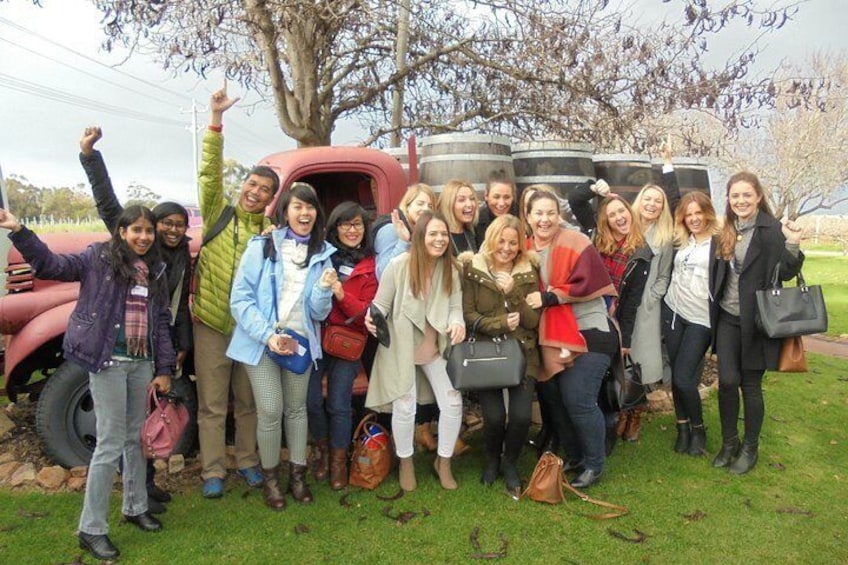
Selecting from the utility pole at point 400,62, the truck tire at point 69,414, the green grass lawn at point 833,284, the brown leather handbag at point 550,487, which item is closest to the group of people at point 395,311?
the brown leather handbag at point 550,487

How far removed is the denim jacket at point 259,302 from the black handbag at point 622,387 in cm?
184

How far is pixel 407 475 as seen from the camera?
12.2ft

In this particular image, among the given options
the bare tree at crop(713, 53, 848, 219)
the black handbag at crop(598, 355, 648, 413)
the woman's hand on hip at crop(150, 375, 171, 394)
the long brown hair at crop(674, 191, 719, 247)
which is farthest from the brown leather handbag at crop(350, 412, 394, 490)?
the bare tree at crop(713, 53, 848, 219)

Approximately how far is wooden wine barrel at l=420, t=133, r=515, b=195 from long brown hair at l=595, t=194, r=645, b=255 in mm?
1008

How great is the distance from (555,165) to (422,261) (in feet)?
7.00

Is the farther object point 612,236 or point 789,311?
point 612,236

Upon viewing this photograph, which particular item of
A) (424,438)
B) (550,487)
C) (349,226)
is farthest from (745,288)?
(349,226)

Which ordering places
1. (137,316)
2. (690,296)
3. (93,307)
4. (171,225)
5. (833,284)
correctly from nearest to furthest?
(93,307), (137,316), (171,225), (690,296), (833,284)

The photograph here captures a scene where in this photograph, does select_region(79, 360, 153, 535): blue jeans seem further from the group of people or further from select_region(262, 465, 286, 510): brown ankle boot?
select_region(262, 465, 286, 510): brown ankle boot

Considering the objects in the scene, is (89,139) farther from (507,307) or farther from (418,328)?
(507,307)

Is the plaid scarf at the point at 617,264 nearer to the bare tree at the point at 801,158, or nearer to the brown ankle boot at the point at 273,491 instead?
the brown ankle boot at the point at 273,491

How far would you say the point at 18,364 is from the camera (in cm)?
371

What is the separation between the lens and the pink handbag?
3.04m

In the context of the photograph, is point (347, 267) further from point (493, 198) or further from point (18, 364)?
point (18, 364)
